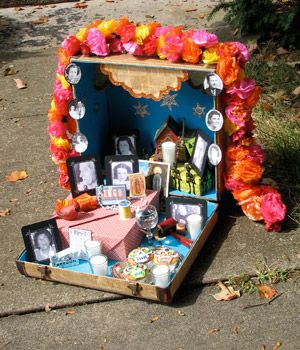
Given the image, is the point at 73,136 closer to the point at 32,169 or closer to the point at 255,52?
the point at 32,169

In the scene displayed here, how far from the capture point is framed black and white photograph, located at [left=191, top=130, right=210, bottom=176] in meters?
4.43

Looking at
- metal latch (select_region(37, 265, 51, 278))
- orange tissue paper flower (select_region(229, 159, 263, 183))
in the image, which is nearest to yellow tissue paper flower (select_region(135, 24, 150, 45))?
orange tissue paper flower (select_region(229, 159, 263, 183))

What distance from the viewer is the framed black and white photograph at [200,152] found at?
174 inches

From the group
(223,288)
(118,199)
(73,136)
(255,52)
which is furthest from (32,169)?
(255,52)

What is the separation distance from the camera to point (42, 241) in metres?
4.02

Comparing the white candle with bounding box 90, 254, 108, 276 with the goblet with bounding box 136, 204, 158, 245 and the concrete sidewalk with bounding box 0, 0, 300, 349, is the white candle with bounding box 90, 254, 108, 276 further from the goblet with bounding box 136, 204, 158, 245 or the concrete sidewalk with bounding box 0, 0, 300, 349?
the goblet with bounding box 136, 204, 158, 245

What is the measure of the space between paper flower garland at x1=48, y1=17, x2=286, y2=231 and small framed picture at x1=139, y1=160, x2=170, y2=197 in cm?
44

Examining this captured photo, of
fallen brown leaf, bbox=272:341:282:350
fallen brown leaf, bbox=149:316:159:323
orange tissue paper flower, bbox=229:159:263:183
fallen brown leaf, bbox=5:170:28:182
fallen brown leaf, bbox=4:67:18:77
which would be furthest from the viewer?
fallen brown leaf, bbox=4:67:18:77

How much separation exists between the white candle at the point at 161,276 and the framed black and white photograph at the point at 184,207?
2.10ft

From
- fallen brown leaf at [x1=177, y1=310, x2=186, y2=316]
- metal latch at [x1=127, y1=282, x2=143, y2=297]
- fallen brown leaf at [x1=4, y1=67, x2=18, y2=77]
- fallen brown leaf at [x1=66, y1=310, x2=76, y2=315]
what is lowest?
fallen brown leaf at [x1=177, y1=310, x2=186, y2=316]

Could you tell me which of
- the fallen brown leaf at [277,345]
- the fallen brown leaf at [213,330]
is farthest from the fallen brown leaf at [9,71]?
the fallen brown leaf at [277,345]

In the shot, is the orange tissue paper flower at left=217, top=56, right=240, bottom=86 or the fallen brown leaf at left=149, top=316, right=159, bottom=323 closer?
the fallen brown leaf at left=149, top=316, right=159, bottom=323

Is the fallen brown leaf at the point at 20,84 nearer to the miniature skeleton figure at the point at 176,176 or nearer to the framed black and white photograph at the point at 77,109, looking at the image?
the framed black and white photograph at the point at 77,109

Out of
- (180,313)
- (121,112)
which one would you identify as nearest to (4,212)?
(121,112)
